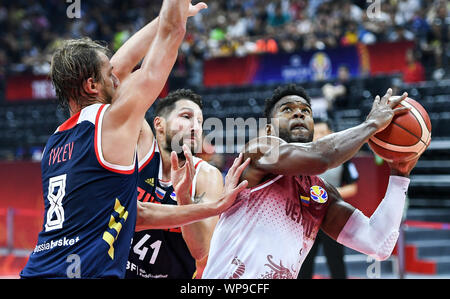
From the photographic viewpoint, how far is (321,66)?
39.8 feet

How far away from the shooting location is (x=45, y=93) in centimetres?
1524

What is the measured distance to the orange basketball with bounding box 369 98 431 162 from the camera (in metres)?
3.16

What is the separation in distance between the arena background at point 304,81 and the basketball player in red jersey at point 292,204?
2920 mm

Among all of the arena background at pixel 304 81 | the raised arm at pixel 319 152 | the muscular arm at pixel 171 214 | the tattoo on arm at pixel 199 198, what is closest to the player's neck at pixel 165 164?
the tattoo on arm at pixel 199 198

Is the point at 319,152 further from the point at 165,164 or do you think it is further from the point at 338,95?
the point at 338,95

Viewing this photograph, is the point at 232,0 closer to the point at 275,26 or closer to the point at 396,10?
the point at 275,26

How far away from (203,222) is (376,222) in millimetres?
1032

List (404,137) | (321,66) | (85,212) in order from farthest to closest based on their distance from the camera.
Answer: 1. (321,66)
2. (404,137)
3. (85,212)

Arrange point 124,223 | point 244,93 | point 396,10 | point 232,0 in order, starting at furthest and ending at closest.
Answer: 1. point 232,0
2. point 396,10
3. point 244,93
4. point 124,223

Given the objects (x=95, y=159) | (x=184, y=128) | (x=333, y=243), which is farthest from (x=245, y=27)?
(x=95, y=159)

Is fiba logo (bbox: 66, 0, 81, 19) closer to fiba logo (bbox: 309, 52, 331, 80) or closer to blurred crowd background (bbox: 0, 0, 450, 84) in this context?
blurred crowd background (bbox: 0, 0, 450, 84)

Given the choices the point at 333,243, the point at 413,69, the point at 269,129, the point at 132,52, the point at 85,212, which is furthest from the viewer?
the point at 413,69
